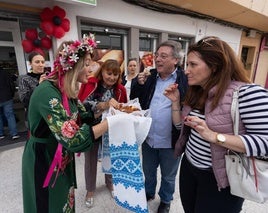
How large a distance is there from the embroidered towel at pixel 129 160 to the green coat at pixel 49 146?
242mm

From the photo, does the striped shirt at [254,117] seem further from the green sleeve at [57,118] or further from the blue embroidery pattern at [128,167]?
the green sleeve at [57,118]

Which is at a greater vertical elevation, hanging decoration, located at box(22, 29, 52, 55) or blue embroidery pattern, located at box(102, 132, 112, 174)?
hanging decoration, located at box(22, 29, 52, 55)

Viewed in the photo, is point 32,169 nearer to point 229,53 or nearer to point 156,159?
point 156,159

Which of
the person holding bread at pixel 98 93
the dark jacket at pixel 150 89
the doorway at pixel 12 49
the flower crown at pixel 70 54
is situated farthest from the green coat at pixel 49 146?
the doorway at pixel 12 49

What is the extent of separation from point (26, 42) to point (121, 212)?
2.86 metres

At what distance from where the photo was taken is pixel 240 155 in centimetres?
88

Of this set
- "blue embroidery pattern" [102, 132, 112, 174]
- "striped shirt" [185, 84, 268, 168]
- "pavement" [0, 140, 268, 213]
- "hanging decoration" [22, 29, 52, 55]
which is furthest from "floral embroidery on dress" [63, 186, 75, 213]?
"hanging decoration" [22, 29, 52, 55]

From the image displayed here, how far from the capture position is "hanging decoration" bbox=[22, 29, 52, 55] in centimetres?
290

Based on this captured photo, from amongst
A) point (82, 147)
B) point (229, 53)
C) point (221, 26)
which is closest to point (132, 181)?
point (82, 147)

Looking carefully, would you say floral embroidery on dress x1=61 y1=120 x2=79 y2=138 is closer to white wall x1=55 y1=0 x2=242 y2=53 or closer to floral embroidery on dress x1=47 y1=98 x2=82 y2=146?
floral embroidery on dress x1=47 y1=98 x2=82 y2=146

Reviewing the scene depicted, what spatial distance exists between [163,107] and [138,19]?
337 centimetres

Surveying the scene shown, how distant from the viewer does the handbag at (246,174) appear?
0.84 metres

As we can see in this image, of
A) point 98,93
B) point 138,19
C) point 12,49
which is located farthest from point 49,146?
point 138,19

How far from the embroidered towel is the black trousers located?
1.07ft
